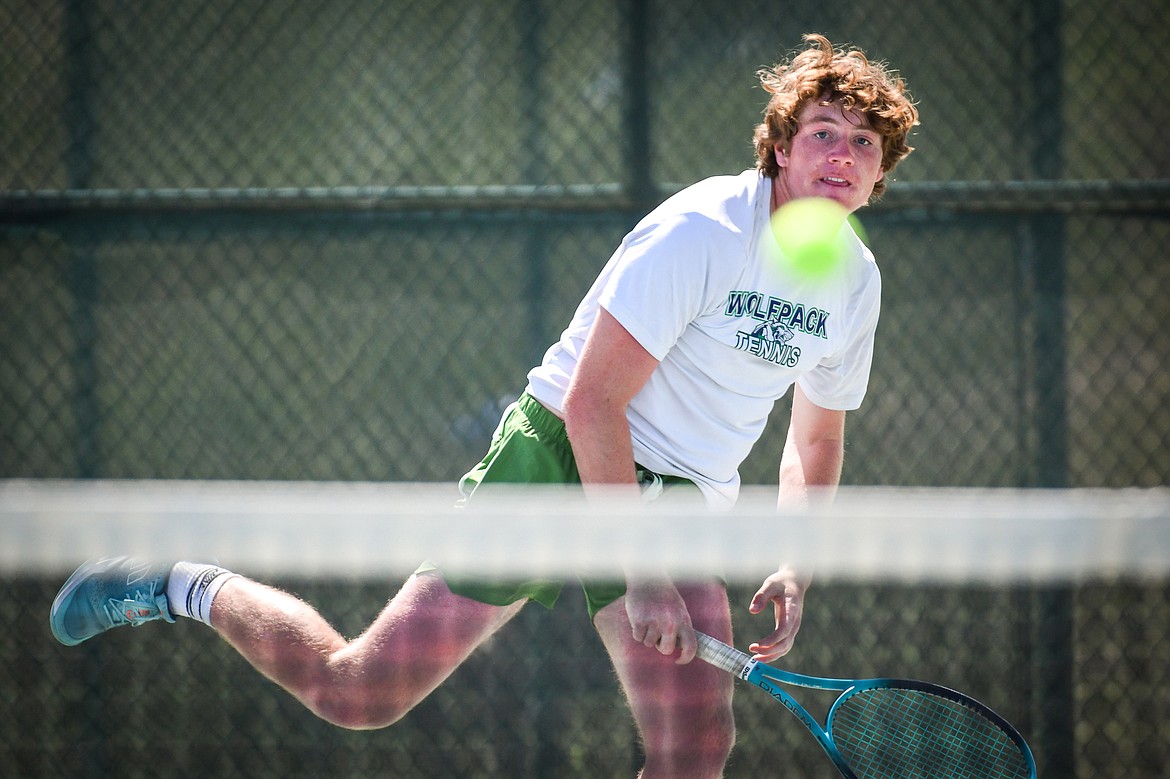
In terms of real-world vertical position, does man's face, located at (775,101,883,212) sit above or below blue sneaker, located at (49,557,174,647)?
above

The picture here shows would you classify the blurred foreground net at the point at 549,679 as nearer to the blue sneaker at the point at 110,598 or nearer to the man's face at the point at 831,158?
the blue sneaker at the point at 110,598

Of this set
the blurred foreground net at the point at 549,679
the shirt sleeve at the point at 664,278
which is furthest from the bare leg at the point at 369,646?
the blurred foreground net at the point at 549,679

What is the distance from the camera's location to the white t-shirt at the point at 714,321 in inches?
64.1

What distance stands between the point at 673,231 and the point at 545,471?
44 cm

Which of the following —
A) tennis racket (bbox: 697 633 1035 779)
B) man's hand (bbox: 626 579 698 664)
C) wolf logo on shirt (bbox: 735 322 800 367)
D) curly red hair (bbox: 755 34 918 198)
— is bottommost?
tennis racket (bbox: 697 633 1035 779)

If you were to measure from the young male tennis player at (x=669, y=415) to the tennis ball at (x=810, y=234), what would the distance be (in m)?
0.02

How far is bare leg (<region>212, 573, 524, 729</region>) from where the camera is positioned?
176 cm

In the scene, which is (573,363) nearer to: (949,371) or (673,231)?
(673,231)

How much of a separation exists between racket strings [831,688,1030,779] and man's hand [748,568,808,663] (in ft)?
1.05

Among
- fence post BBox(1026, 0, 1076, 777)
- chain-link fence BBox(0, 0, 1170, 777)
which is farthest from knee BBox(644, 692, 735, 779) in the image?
fence post BBox(1026, 0, 1076, 777)

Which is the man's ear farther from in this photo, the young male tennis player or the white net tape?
the white net tape

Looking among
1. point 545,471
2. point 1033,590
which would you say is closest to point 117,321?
point 545,471

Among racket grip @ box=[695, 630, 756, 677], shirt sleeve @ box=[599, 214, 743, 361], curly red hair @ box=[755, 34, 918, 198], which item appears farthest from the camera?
curly red hair @ box=[755, 34, 918, 198]

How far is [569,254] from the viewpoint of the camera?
2922 millimetres
